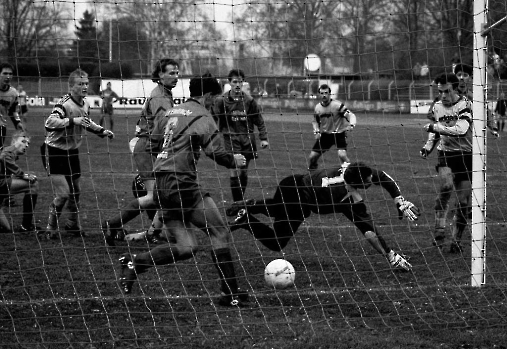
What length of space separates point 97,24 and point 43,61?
2.91ft

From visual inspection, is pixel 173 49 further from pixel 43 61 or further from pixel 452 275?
pixel 452 275

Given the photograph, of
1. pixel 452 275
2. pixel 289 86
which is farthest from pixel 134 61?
pixel 452 275

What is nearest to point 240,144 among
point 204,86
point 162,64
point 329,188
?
point 329,188

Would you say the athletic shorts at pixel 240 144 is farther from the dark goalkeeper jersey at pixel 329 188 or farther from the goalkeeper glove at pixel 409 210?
the goalkeeper glove at pixel 409 210

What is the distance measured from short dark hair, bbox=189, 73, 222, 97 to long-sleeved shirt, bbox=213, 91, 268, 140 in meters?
4.17

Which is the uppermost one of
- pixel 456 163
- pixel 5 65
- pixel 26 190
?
pixel 5 65

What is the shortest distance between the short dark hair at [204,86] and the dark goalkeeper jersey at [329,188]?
1.83 meters

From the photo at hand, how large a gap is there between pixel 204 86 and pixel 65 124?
102 inches

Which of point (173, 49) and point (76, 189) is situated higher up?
point (173, 49)

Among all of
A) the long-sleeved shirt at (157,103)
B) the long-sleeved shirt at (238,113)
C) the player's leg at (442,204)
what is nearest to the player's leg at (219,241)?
the long-sleeved shirt at (157,103)

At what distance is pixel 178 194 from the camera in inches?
246

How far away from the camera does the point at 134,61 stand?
7.00 metres

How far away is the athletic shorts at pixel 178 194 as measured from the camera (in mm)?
6246

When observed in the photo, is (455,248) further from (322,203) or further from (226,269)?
(226,269)
